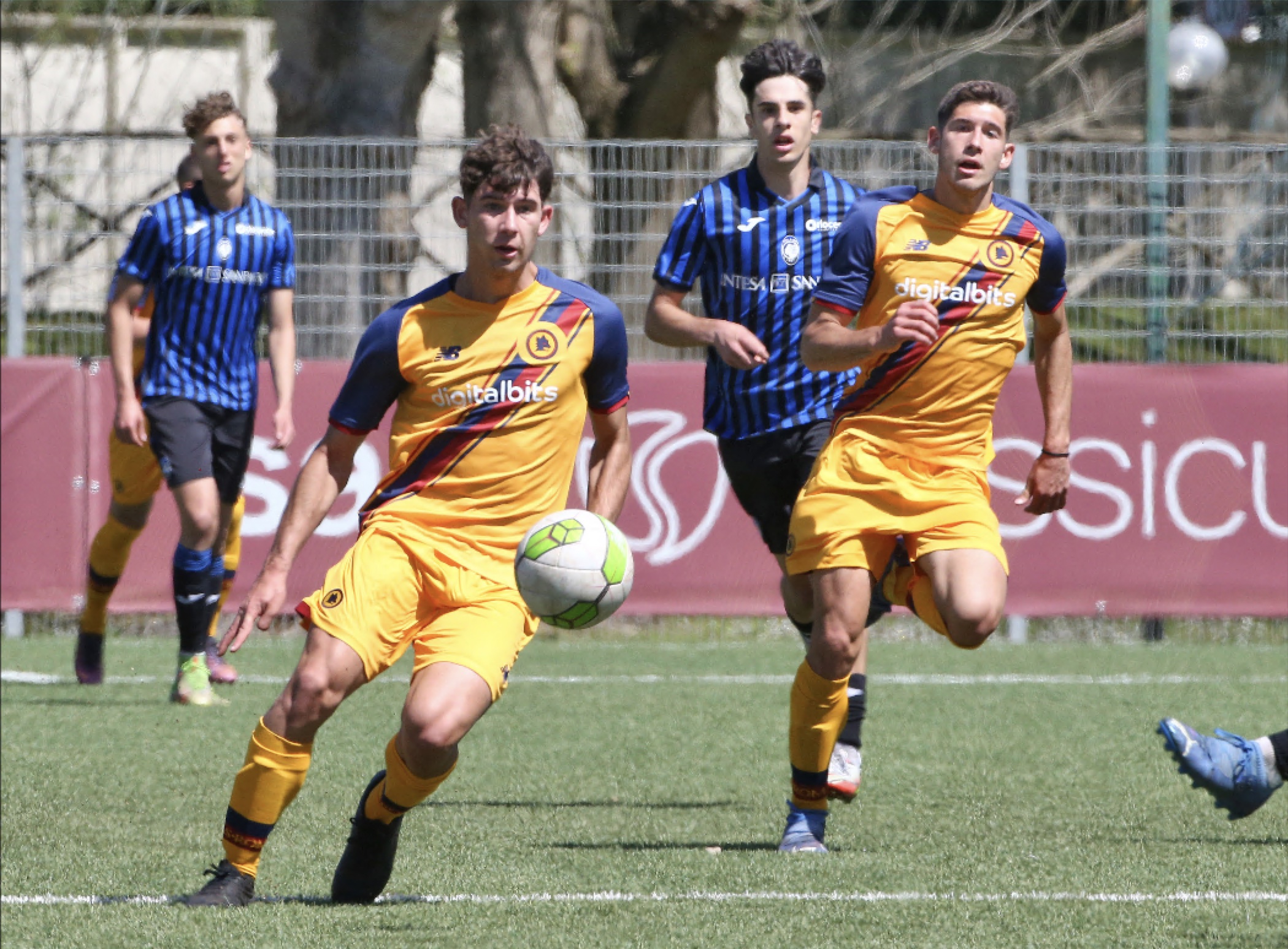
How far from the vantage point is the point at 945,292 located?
5.61 meters

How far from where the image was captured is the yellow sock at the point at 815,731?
558 cm

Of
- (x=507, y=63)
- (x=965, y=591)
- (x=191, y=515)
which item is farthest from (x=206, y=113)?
(x=507, y=63)

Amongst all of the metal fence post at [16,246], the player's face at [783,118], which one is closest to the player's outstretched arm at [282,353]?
the player's face at [783,118]

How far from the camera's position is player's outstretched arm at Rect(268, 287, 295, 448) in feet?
27.2

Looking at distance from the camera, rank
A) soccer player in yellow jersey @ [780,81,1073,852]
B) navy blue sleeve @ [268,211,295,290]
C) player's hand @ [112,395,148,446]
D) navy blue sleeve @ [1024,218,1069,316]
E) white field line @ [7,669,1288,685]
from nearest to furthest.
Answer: soccer player in yellow jersey @ [780,81,1073,852] < navy blue sleeve @ [1024,218,1069,316] < player's hand @ [112,395,148,446] < navy blue sleeve @ [268,211,295,290] < white field line @ [7,669,1288,685]

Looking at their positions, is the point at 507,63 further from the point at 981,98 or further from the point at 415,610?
the point at 415,610

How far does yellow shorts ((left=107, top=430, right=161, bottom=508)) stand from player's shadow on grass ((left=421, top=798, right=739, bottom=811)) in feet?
9.28

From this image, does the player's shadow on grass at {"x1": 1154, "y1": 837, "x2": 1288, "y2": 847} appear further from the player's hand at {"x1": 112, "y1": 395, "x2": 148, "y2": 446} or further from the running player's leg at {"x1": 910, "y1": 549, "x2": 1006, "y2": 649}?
the player's hand at {"x1": 112, "y1": 395, "x2": 148, "y2": 446}

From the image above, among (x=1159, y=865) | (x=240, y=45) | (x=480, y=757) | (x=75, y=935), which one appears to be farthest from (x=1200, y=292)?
(x=240, y=45)

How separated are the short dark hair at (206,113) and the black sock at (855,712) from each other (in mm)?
3473

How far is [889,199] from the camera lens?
571 cm

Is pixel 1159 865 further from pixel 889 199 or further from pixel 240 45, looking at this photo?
pixel 240 45

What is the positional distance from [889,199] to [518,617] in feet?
5.61

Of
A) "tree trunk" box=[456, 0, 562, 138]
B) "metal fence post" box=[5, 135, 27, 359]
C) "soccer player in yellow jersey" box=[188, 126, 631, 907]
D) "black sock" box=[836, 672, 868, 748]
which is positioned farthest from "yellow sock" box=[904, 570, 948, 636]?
"tree trunk" box=[456, 0, 562, 138]
